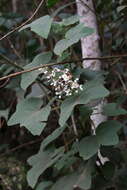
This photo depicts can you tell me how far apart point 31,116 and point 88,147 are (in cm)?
17

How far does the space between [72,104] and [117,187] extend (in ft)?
1.58

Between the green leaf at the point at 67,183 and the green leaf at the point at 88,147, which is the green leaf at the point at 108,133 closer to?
the green leaf at the point at 88,147

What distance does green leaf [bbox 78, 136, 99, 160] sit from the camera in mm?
967

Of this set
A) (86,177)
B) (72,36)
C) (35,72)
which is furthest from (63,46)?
(86,177)

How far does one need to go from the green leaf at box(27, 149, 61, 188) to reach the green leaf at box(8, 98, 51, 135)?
0.61 feet

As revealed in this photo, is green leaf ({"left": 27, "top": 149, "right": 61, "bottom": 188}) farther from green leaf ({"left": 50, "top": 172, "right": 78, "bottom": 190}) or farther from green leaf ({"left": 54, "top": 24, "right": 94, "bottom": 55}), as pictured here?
green leaf ({"left": 54, "top": 24, "right": 94, "bottom": 55})

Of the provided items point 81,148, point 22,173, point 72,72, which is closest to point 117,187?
point 81,148

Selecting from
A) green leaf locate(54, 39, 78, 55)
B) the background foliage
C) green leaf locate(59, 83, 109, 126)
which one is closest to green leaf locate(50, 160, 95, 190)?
the background foliage

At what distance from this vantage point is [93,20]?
1.40 metres

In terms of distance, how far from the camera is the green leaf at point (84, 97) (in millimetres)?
911

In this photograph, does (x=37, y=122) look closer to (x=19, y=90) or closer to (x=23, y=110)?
(x=23, y=110)

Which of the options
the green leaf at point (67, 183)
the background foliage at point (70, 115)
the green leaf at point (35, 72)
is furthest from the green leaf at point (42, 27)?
the green leaf at point (67, 183)

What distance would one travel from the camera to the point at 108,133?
39.3 inches

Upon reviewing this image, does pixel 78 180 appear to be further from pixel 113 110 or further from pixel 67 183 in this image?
pixel 113 110
